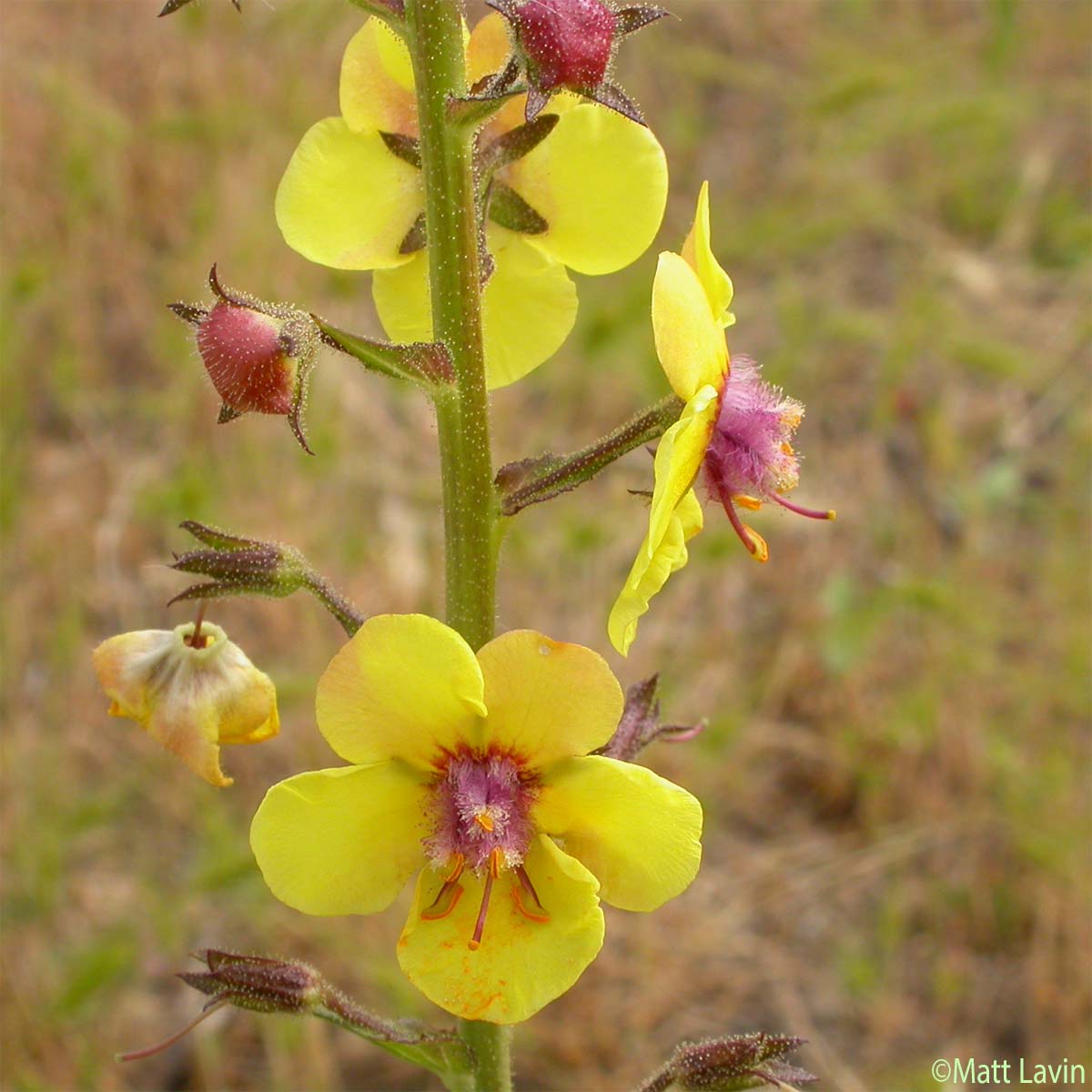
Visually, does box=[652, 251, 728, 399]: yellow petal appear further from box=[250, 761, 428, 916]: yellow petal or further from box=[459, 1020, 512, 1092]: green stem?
box=[459, 1020, 512, 1092]: green stem

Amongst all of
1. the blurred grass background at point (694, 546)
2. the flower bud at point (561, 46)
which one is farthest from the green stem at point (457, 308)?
the blurred grass background at point (694, 546)

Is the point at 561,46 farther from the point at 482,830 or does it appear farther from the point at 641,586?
the point at 482,830

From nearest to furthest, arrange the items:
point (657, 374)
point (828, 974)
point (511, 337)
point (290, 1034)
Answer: point (511, 337) < point (290, 1034) < point (828, 974) < point (657, 374)

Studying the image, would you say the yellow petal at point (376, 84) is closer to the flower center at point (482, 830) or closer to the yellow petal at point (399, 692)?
the yellow petal at point (399, 692)

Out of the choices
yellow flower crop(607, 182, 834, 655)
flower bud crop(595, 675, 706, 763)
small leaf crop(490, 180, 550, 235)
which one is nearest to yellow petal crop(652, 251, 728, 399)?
yellow flower crop(607, 182, 834, 655)

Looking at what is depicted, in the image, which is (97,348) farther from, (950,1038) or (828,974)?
(950,1038)

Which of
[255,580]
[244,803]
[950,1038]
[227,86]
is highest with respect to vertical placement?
[255,580]

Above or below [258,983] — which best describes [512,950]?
above

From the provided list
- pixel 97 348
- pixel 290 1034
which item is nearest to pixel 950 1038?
pixel 290 1034

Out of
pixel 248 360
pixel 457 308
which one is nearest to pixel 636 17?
pixel 457 308
